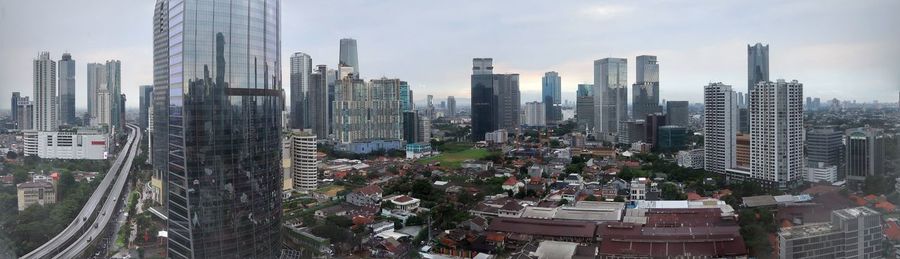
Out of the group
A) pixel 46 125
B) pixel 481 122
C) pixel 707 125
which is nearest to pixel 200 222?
pixel 46 125

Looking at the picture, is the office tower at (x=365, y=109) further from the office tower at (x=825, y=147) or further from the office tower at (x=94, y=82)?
the office tower at (x=825, y=147)

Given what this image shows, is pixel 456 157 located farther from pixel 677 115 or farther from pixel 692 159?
pixel 677 115

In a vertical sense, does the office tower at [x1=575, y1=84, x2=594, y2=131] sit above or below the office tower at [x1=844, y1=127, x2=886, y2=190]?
above

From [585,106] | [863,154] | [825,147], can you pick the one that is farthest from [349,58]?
[863,154]

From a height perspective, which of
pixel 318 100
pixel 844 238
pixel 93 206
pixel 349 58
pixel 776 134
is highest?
pixel 349 58

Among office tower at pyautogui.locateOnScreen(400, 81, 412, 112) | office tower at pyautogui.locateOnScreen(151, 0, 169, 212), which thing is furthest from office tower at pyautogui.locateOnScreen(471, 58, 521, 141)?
office tower at pyautogui.locateOnScreen(151, 0, 169, 212)

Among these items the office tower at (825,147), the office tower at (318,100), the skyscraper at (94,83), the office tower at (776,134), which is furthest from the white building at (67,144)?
the office tower at (776,134)

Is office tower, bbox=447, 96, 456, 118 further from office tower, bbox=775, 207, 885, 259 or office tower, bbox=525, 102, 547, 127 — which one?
office tower, bbox=775, 207, 885, 259
